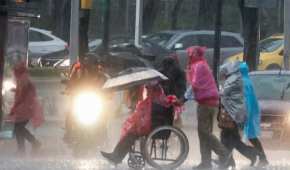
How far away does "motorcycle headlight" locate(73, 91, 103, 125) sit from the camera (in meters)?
15.2

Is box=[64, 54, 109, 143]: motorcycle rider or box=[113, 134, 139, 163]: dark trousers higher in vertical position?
box=[64, 54, 109, 143]: motorcycle rider

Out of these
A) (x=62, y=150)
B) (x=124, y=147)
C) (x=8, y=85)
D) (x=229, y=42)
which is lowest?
(x=62, y=150)

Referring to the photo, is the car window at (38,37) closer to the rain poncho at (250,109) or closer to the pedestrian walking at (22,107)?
the pedestrian walking at (22,107)

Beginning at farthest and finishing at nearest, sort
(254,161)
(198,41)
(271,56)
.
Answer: (198,41)
(271,56)
(254,161)

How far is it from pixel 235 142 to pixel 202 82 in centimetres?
100

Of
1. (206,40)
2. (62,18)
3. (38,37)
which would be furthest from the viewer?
(62,18)

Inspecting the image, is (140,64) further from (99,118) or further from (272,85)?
(99,118)

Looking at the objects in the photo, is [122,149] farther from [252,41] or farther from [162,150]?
[252,41]

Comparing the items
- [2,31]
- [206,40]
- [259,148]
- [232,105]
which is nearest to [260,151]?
[259,148]

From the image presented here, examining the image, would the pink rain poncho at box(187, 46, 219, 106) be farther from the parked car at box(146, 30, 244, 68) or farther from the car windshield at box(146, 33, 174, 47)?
the car windshield at box(146, 33, 174, 47)

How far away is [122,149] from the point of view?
1305cm

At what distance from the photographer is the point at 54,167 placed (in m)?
13.2

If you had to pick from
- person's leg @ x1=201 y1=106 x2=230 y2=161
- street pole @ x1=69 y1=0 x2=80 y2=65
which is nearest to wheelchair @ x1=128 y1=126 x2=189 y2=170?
person's leg @ x1=201 y1=106 x2=230 y2=161

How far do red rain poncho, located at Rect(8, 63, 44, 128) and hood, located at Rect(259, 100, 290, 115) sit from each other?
3.58 metres
